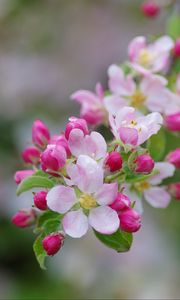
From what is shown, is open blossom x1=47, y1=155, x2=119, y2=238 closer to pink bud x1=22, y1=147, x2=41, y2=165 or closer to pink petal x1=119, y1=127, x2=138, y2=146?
pink petal x1=119, y1=127, x2=138, y2=146

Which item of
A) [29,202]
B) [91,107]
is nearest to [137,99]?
[91,107]

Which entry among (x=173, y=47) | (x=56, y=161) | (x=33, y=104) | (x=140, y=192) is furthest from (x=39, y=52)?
(x=56, y=161)

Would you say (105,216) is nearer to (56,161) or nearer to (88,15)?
(56,161)

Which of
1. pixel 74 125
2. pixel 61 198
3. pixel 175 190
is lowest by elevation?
pixel 175 190

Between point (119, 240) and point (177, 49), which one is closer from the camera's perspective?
point (119, 240)

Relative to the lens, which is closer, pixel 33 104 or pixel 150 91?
pixel 150 91

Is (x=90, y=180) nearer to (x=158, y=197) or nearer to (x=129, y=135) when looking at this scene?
(x=129, y=135)
